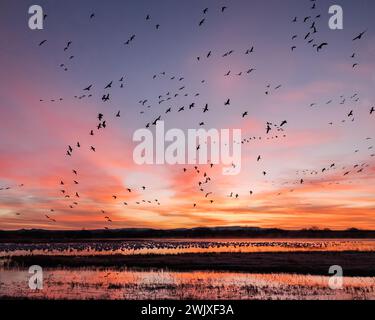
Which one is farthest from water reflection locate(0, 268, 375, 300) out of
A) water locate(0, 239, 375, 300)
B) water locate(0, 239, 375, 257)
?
water locate(0, 239, 375, 257)

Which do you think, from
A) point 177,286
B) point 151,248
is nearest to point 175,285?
point 177,286

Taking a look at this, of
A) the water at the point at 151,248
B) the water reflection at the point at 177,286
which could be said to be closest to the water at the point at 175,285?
the water reflection at the point at 177,286

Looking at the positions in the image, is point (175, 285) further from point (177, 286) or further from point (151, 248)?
point (151, 248)

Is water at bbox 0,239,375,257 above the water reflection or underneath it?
above

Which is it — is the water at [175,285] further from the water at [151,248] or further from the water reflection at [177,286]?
the water at [151,248]

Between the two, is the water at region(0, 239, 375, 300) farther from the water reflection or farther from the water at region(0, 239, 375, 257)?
the water at region(0, 239, 375, 257)

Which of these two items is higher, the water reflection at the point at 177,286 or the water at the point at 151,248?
the water at the point at 151,248

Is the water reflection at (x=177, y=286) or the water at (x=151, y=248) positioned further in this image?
the water at (x=151, y=248)

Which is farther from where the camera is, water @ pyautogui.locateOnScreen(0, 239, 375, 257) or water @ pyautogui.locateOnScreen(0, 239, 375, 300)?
water @ pyautogui.locateOnScreen(0, 239, 375, 257)
